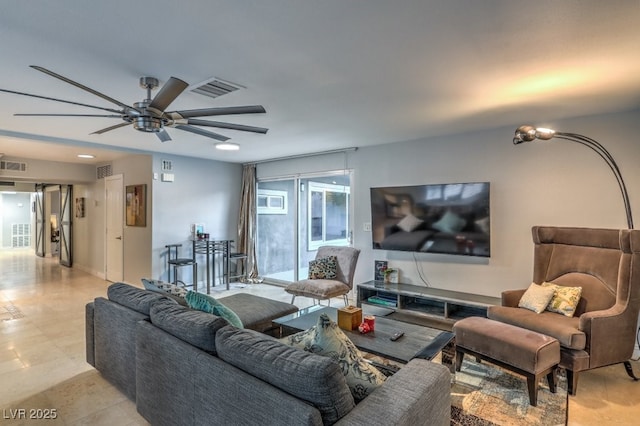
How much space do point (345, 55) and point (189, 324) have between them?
187 centimetres

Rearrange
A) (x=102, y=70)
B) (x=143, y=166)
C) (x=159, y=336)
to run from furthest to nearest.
→ 1. (x=143, y=166)
2. (x=102, y=70)
3. (x=159, y=336)

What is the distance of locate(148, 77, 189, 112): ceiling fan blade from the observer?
2.00 metres

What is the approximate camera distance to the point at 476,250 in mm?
4012

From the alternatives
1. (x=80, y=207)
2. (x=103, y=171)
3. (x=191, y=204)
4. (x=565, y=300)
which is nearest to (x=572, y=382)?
(x=565, y=300)

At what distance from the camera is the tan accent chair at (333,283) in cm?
430

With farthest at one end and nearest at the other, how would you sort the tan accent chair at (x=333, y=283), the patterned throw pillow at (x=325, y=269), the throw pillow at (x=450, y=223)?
the patterned throw pillow at (x=325, y=269), the tan accent chair at (x=333, y=283), the throw pillow at (x=450, y=223)

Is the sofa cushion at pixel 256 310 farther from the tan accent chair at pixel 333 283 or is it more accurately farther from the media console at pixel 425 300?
the media console at pixel 425 300

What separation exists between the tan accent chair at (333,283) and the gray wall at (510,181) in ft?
1.70

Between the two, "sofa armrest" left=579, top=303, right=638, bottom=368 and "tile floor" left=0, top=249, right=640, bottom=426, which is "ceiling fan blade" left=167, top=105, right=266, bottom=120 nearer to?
"tile floor" left=0, top=249, right=640, bottom=426

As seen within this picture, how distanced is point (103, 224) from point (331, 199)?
480cm

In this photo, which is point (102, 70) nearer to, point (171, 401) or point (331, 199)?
point (171, 401)

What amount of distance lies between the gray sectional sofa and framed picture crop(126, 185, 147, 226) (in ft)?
11.6

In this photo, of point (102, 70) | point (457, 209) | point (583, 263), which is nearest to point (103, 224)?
point (102, 70)

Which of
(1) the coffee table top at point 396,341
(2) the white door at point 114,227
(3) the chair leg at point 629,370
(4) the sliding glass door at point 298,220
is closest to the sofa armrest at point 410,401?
(1) the coffee table top at point 396,341
